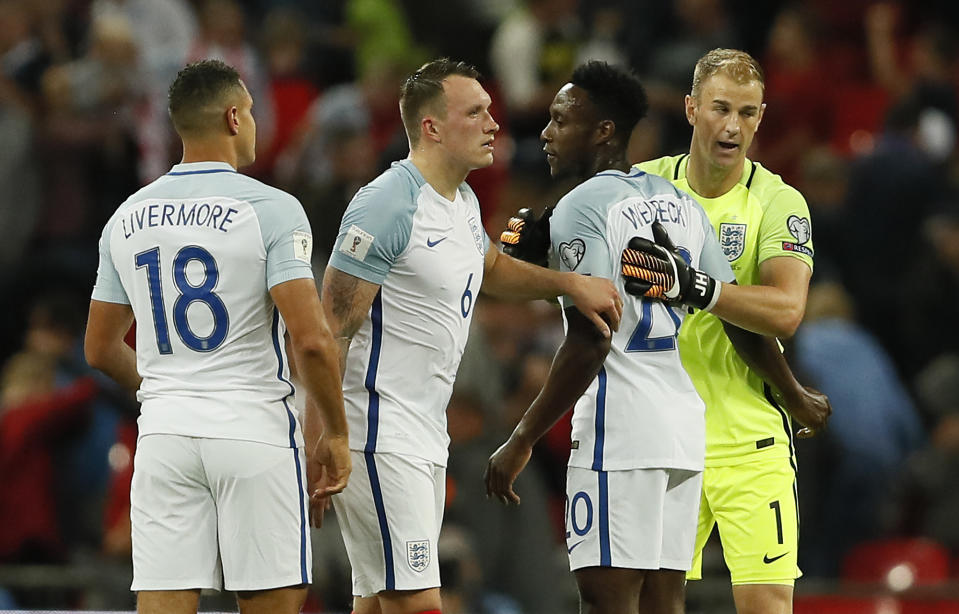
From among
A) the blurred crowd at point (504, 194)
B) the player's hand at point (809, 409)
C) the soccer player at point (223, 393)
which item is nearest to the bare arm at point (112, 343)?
the soccer player at point (223, 393)

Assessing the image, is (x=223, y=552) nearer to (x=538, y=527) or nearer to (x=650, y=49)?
(x=538, y=527)

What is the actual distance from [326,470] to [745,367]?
1.96m

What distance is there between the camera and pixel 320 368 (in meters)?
5.14

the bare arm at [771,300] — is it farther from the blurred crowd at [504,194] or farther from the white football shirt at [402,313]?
the blurred crowd at [504,194]

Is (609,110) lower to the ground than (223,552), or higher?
higher

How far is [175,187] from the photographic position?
5.31 meters

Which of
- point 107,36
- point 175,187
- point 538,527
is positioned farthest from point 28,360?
point 175,187

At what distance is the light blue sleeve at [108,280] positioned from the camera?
542 centimetres

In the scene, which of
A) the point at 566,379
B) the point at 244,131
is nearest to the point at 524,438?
the point at 566,379

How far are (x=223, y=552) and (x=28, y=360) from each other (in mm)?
5605

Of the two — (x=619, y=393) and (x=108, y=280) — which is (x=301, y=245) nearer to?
(x=108, y=280)

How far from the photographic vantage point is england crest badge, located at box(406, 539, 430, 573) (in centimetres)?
545

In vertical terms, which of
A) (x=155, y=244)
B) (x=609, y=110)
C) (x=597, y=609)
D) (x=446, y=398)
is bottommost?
(x=597, y=609)

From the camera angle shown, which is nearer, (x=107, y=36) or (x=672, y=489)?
(x=672, y=489)
